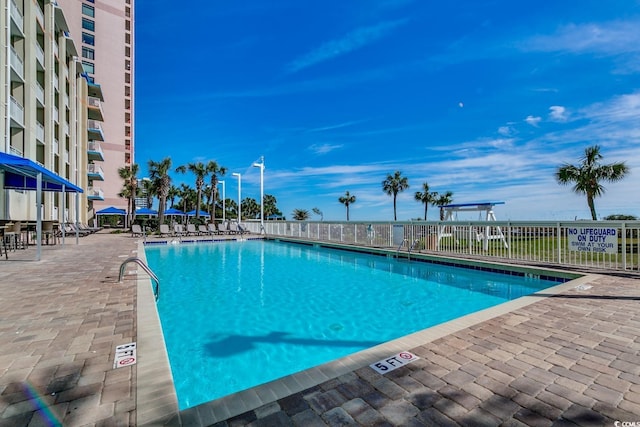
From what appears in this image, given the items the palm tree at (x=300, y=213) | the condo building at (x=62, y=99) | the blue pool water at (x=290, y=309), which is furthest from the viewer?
the palm tree at (x=300, y=213)

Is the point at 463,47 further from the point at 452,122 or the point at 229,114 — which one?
the point at 229,114

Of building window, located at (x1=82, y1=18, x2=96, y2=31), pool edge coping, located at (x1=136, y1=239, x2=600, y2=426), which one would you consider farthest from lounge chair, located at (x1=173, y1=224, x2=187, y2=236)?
building window, located at (x1=82, y1=18, x2=96, y2=31)

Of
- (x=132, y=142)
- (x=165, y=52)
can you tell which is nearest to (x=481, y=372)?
(x=165, y=52)

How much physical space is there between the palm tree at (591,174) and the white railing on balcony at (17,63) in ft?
95.8

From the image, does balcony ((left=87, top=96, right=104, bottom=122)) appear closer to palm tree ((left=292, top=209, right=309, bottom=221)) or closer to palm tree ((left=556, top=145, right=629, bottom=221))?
palm tree ((left=556, top=145, right=629, bottom=221))

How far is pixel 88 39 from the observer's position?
113 ft

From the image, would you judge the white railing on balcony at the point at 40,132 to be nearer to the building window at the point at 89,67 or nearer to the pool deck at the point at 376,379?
the pool deck at the point at 376,379

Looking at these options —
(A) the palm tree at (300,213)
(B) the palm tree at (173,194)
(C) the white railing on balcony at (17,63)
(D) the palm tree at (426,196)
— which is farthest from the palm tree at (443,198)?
(C) the white railing on balcony at (17,63)

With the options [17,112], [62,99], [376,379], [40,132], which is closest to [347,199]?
[62,99]

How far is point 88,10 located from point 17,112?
30804 mm

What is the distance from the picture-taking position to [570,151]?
20.0 metres

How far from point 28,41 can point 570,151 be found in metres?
30.1

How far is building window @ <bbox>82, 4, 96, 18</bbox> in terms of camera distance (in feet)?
112

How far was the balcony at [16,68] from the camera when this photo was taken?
41.5 feet
